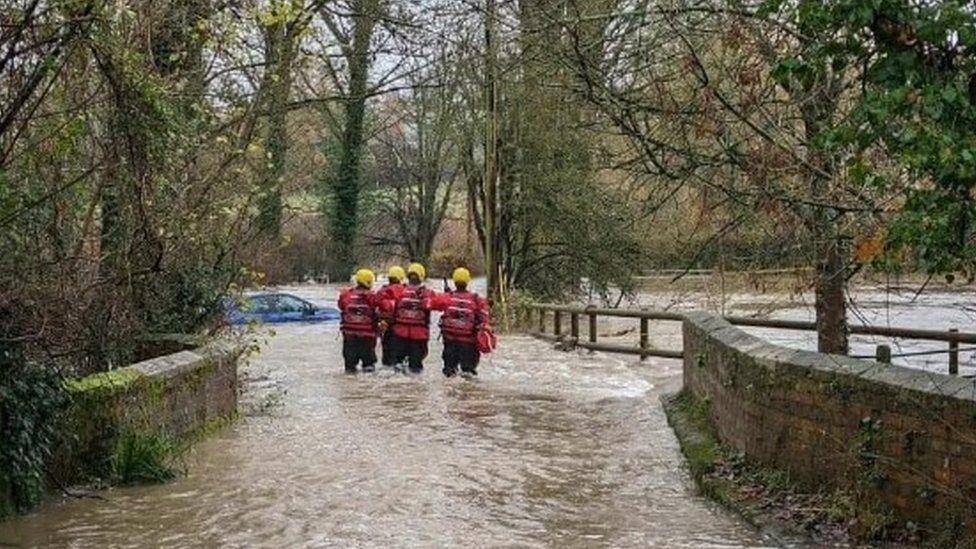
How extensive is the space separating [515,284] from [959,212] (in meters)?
28.9

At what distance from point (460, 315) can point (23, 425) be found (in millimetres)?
11398

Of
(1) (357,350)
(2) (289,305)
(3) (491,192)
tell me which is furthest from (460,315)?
(2) (289,305)

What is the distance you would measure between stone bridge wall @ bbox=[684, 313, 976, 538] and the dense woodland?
784 millimetres

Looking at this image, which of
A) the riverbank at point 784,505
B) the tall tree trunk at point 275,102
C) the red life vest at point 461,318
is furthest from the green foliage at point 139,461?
the red life vest at point 461,318

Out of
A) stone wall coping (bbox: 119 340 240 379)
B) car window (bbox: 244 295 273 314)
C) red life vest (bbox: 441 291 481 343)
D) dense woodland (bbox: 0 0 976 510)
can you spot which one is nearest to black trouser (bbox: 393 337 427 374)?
red life vest (bbox: 441 291 481 343)

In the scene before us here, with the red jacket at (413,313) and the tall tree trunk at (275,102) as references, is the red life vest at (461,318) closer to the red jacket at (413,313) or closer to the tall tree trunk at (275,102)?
the red jacket at (413,313)

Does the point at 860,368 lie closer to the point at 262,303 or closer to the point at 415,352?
the point at 415,352

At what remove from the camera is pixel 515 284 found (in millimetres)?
34188

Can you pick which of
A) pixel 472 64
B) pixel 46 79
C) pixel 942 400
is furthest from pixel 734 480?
pixel 472 64

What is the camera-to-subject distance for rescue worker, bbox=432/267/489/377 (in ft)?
65.0

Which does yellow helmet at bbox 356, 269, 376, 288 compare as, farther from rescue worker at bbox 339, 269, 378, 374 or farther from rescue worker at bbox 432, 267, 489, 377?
rescue worker at bbox 432, 267, 489, 377

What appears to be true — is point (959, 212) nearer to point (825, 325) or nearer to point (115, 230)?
point (825, 325)

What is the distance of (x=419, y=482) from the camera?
10.6 m

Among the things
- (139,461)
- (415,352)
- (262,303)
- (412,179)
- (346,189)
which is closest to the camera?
(139,461)
